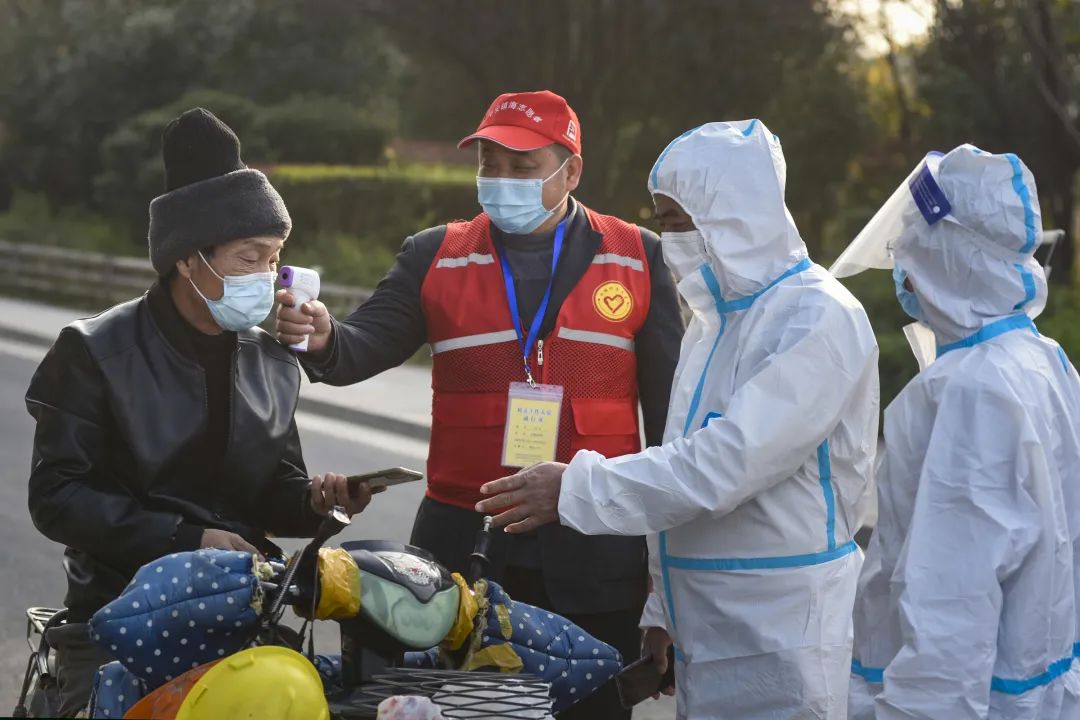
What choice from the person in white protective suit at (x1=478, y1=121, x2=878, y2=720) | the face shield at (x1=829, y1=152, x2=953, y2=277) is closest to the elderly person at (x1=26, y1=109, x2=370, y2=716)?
the person in white protective suit at (x1=478, y1=121, x2=878, y2=720)

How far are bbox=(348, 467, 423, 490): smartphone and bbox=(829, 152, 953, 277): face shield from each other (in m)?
1.13

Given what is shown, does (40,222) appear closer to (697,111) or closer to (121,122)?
(121,122)

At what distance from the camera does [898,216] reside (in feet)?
11.4

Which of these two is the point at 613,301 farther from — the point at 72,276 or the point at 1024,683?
the point at 72,276

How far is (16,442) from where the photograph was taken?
1220 cm

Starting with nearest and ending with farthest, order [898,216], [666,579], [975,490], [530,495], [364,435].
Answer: [975,490], [530,495], [898,216], [666,579], [364,435]

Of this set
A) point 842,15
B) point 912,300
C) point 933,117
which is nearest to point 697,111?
point 842,15

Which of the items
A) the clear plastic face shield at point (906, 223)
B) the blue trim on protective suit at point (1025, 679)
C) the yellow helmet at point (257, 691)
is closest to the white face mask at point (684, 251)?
the clear plastic face shield at point (906, 223)

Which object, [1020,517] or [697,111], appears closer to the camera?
[1020,517]

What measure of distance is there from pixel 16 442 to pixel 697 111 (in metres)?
16.4

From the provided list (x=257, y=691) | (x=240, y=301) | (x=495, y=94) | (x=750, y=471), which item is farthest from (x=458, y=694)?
(x=495, y=94)

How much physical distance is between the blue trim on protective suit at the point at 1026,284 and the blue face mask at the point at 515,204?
136cm

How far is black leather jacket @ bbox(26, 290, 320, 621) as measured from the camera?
332cm

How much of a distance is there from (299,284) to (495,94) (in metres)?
21.1
